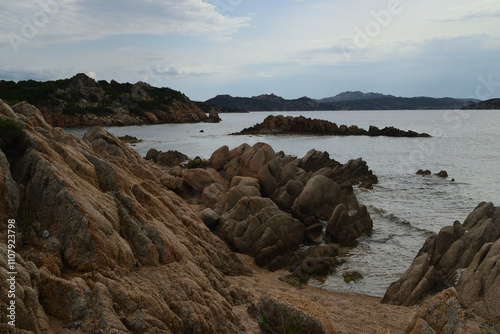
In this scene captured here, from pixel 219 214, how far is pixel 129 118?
10742 cm

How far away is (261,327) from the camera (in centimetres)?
881

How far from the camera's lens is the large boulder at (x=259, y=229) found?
1764cm

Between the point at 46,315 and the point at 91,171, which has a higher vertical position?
the point at 91,171

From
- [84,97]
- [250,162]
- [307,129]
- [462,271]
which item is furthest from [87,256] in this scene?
[84,97]

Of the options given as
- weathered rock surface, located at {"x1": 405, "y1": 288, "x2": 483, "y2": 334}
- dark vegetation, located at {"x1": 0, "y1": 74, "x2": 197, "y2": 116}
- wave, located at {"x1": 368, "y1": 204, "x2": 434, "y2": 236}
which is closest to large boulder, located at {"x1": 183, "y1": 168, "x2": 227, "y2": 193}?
wave, located at {"x1": 368, "y1": 204, "x2": 434, "y2": 236}

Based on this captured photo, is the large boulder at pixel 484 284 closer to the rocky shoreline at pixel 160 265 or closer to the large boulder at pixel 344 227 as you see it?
the rocky shoreline at pixel 160 265

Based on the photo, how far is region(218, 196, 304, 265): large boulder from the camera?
17.6 meters

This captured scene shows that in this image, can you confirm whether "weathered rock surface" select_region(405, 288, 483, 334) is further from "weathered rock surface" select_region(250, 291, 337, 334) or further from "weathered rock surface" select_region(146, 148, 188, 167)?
"weathered rock surface" select_region(146, 148, 188, 167)

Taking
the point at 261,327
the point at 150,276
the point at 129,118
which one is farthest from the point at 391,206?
the point at 129,118

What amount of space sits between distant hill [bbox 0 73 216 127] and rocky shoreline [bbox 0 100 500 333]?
78.9 m

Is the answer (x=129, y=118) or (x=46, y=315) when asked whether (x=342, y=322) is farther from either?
(x=129, y=118)

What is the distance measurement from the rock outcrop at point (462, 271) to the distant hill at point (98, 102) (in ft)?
274

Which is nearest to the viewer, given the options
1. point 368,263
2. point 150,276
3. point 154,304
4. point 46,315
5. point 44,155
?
point 46,315

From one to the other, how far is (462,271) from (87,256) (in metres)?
11.4
